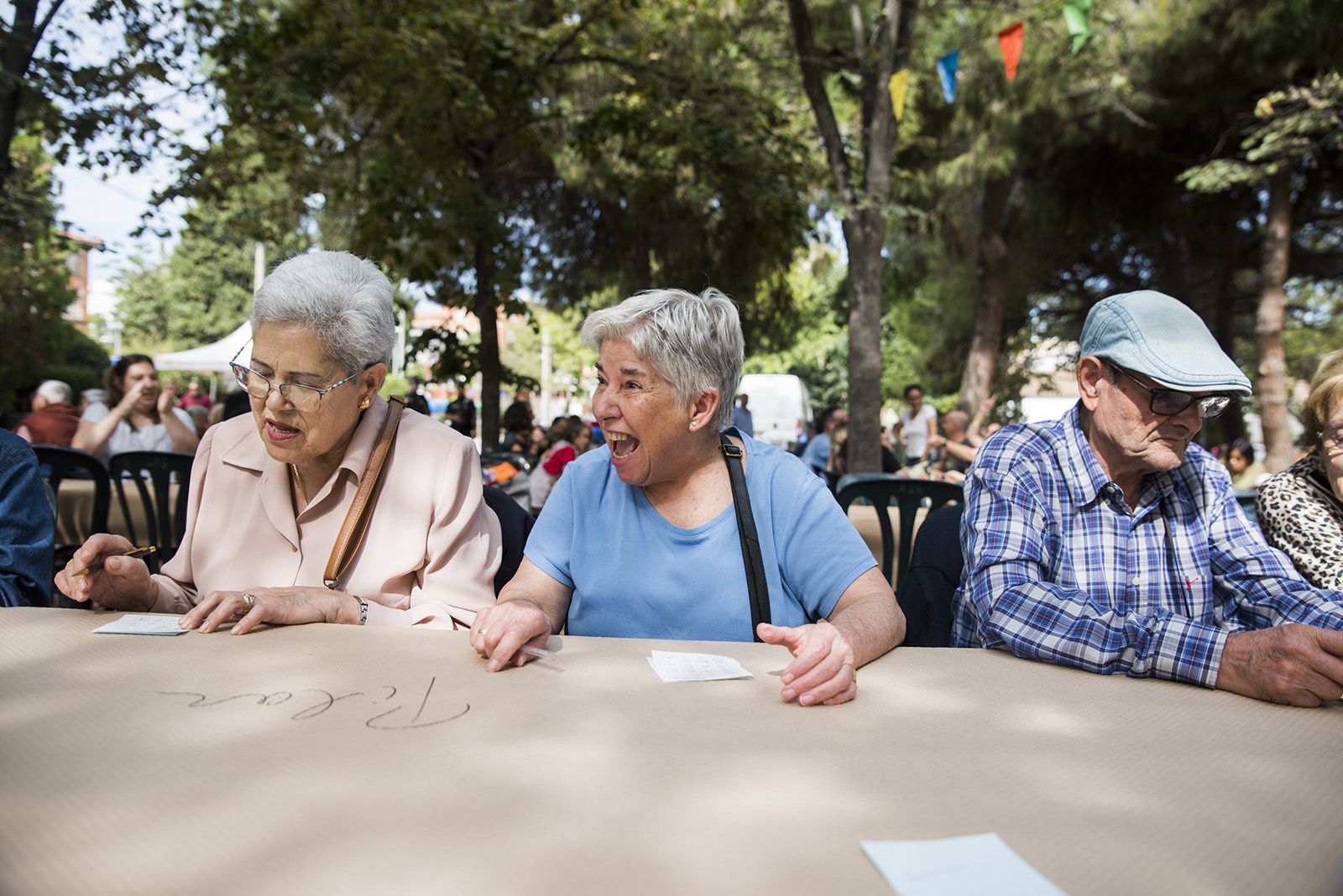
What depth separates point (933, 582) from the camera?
91.7 inches

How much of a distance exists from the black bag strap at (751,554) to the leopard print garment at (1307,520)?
137 centimetres

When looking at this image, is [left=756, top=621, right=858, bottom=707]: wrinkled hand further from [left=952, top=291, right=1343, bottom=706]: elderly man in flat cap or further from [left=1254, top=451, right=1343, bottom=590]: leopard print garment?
[left=1254, top=451, right=1343, bottom=590]: leopard print garment

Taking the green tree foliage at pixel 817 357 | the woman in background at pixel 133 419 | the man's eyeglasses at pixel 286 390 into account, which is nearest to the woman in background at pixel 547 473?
the woman in background at pixel 133 419

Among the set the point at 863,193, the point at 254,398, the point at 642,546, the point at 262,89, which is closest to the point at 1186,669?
the point at 642,546

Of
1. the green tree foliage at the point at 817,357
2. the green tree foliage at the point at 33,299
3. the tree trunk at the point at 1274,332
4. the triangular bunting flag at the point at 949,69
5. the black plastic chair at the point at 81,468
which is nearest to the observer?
the black plastic chair at the point at 81,468

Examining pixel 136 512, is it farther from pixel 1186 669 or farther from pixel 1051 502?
pixel 1186 669

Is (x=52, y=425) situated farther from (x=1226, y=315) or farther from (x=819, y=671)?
(x=1226, y=315)

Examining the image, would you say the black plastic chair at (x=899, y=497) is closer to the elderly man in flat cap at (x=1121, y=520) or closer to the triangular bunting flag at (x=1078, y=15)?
the elderly man in flat cap at (x=1121, y=520)

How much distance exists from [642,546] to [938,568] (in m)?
0.76

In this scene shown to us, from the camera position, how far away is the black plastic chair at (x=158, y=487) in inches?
162

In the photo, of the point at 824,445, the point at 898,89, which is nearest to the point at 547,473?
the point at 898,89

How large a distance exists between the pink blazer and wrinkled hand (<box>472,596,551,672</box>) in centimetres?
46

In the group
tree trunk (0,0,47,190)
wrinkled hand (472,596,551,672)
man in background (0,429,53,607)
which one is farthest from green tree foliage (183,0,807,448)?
wrinkled hand (472,596,551,672)

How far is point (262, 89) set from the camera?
7.29m
